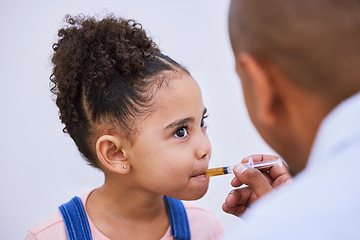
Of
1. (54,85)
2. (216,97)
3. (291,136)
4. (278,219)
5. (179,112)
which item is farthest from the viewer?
(216,97)

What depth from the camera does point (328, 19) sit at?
19.2 inches

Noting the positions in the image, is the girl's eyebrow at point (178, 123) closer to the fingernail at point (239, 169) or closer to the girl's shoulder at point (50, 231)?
the fingernail at point (239, 169)

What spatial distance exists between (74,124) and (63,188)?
558 millimetres

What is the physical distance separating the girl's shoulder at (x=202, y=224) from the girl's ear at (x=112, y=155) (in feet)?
0.86

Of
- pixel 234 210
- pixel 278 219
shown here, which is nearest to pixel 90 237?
pixel 234 210

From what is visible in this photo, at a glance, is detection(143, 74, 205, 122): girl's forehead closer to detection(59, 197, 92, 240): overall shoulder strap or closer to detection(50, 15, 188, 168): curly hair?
detection(50, 15, 188, 168): curly hair

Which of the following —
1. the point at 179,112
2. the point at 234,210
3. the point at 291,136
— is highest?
the point at 179,112

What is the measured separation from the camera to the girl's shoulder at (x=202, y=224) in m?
1.13

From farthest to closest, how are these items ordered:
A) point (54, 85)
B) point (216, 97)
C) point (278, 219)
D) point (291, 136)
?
point (216, 97) → point (54, 85) → point (291, 136) → point (278, 219)

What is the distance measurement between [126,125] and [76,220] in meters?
0.27

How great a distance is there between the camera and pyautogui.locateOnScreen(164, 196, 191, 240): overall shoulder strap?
108 centimetres

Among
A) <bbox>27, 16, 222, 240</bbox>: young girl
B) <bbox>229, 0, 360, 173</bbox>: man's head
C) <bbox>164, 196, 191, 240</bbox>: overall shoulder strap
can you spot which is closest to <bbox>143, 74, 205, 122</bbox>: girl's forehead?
<bbox>27, 16, 222, 240</bbox>: young girl

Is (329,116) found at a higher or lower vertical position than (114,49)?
lower

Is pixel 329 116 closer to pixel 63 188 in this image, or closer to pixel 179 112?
pixel 179 112
